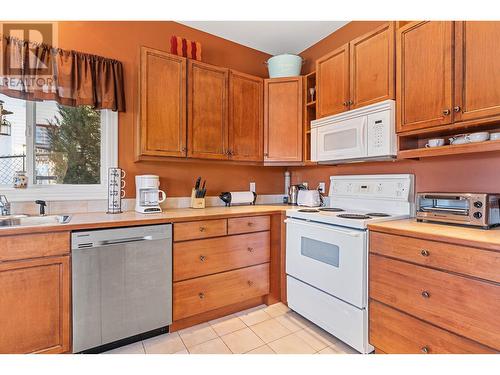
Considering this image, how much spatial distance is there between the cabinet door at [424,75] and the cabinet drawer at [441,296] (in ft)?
3.02

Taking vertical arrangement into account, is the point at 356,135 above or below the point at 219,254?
above

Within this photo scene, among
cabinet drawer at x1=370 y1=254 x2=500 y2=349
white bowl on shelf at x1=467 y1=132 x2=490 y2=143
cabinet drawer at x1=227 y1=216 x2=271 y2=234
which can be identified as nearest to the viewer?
cabinet drawer at x1=370 y1=254 x2=500 y2=349

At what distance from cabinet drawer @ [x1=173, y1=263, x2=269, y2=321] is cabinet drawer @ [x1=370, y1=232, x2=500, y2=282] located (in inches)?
41.4

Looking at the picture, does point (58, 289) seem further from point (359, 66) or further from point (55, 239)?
point (359, 66)

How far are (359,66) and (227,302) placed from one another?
7.17ft

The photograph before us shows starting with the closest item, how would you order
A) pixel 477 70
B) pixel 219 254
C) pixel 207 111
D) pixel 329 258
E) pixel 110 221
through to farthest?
pixel 477 70
pixel 110 221
pixel 329 258
pixel 219 254
pixel 207 111

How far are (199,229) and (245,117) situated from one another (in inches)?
48.6

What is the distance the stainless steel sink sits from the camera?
1723 millimetres

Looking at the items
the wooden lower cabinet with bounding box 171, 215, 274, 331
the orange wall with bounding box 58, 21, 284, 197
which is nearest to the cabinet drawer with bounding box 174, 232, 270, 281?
the wooden lower cabinet with bounding box 171, 215, 274, 331

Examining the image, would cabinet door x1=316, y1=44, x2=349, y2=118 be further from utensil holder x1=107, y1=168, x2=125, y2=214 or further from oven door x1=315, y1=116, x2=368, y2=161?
utensil holder x1=107, y1=168, x2=125, y2=214

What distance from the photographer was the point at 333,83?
2.27m

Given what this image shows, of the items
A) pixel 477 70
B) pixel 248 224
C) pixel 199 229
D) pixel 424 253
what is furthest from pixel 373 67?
pixel 199 229

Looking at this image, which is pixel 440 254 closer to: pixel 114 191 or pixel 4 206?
pixel 114 191

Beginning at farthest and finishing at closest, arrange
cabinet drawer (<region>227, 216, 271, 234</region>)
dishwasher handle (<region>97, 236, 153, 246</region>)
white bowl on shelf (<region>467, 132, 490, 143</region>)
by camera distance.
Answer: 1. cabinet drawer (<region>227, 216, 271, 234</region>)
2. dishwasher handle (<region>97, 236, 153, 246</region>)
3. white bowl on shelf (<region>467, 132, 490, 143</region>)
